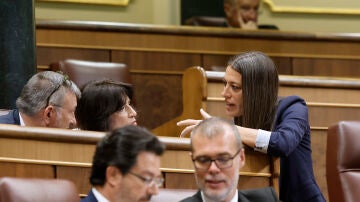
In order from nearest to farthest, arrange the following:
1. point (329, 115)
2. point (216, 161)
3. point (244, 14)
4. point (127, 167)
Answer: point (127, 167) < point (216, 161) < point (329, 115) < point (244, 14)

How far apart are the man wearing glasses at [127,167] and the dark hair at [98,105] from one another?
1.94ft

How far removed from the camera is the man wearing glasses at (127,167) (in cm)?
138

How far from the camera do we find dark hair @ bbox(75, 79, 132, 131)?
1.99 m

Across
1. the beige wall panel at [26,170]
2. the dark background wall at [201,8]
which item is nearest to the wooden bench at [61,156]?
the beige wall panel at [26,170]

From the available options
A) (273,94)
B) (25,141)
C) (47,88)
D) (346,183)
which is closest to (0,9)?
(47,88)

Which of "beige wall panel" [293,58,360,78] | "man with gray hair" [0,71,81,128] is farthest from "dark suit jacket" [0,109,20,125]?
"beige wall panel" [293,58,360,78]

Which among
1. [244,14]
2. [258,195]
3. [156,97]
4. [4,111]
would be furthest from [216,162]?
[244,14]

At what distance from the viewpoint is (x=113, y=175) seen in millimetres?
1379

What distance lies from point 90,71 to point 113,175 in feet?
4.62

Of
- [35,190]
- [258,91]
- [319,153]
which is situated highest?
[258,91]

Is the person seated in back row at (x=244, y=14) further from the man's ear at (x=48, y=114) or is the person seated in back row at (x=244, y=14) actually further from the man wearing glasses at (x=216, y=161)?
the man wearing glasses at (x=216, y=161)

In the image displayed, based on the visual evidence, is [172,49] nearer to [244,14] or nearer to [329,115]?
[244,14]

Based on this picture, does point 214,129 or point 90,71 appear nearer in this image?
point 214,129

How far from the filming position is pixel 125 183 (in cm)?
138
